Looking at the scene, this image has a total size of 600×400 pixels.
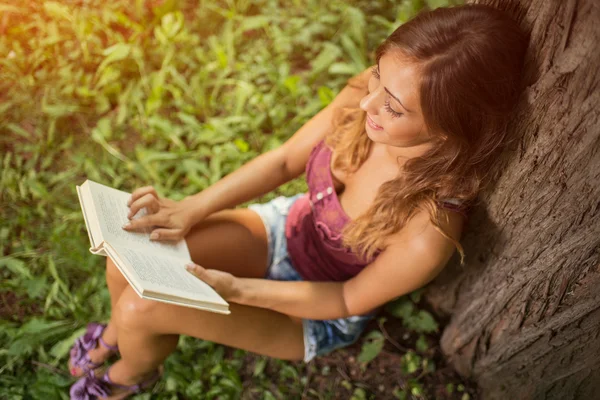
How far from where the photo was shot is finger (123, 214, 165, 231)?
155 centimetres

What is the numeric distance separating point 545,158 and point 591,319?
0.49m

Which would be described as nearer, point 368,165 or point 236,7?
point 368,165

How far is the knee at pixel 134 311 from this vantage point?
64.1 inches

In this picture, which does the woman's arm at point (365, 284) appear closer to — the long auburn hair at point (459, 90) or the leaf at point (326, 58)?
the long auburn hair at point (459, 90)

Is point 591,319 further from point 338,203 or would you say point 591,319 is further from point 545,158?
point 338,203

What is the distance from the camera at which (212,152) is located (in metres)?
2.65

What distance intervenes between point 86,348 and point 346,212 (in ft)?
4.13

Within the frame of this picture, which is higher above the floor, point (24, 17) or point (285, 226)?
point (285, 226)

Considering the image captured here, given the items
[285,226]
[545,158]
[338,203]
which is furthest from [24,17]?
[545,158]

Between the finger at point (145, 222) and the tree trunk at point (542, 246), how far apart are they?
978 mm

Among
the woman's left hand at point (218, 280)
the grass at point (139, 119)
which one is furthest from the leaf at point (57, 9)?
the woman's left hand at point (218, 280)

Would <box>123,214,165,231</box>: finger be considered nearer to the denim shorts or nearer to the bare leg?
the bare leg

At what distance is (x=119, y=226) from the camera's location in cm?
151

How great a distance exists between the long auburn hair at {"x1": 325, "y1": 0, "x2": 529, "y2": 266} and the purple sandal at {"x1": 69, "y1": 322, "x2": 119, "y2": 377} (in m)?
1.41
